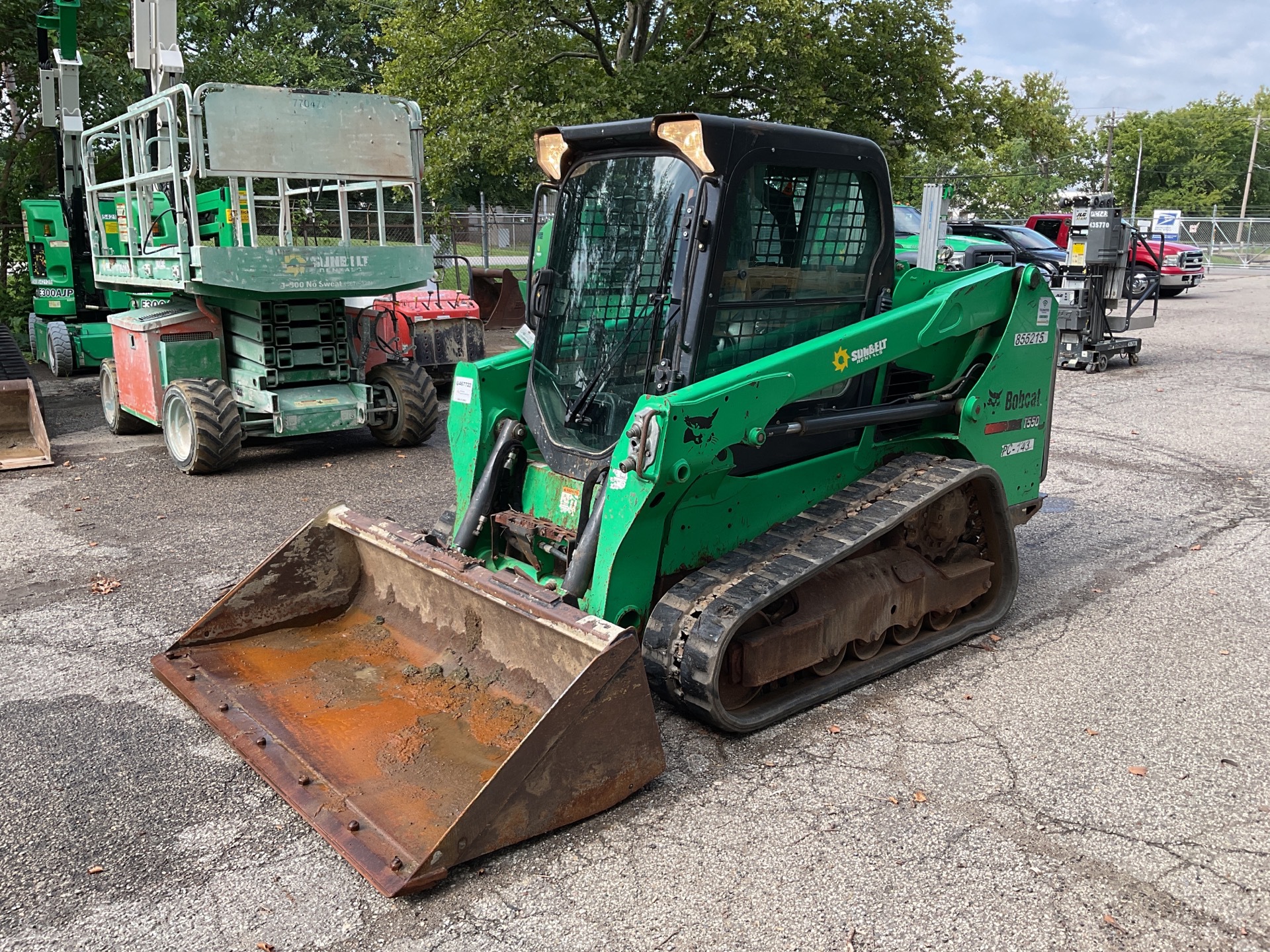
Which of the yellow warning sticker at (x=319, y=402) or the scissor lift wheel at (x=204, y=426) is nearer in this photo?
the scissor lift wheel at (x=204, y=426)

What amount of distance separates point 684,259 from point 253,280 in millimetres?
5006

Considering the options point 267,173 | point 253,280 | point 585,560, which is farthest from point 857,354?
point 267,173

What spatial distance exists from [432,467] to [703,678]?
542 cm

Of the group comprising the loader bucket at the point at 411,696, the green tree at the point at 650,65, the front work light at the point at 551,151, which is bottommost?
the loader bucket at the point at 411,696

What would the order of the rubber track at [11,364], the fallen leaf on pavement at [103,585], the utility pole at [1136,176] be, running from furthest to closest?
1. the utility pole at [1136,176]
2. the rubber track at [11,364]
3. the fallen leaf on pavement at [103,585]

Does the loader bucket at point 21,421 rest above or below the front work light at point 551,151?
below

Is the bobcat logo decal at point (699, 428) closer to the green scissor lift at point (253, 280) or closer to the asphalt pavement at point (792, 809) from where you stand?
the asphalt pavement at point (792, 809)

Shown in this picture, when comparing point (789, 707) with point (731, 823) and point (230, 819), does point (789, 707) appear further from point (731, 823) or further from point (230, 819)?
point (230, 819)

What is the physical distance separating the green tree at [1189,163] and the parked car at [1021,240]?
45987mm

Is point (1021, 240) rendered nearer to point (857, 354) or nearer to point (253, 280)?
point (253, 280)

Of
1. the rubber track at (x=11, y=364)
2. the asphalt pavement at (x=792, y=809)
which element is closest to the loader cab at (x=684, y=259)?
the asphalt pavement at (x=792, y=809)

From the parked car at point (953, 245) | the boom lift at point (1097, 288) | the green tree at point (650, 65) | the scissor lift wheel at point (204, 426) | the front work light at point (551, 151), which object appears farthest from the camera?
the parked car at point (953, 245)

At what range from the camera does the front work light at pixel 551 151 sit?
15.7 ft

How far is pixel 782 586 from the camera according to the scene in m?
4.06
